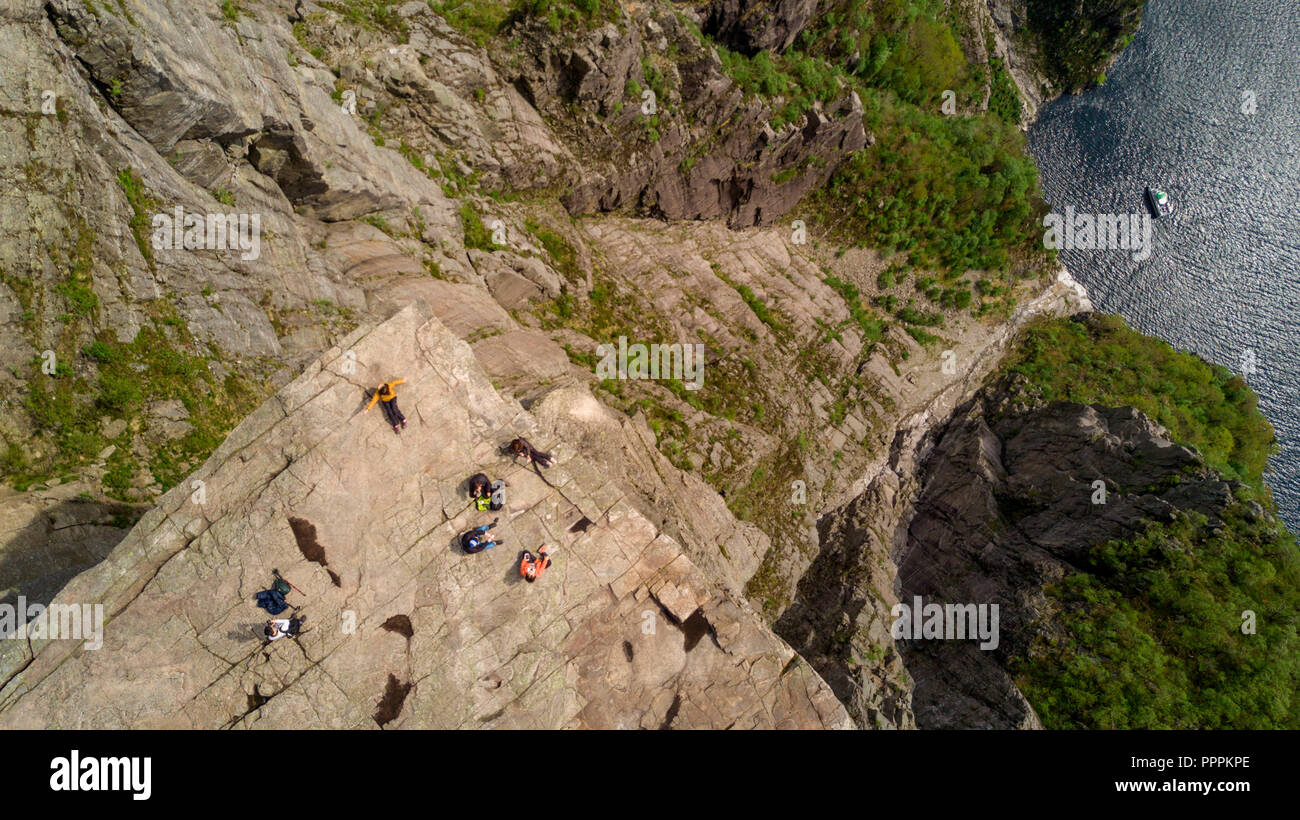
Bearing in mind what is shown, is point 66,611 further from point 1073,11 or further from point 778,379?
point 1073,11

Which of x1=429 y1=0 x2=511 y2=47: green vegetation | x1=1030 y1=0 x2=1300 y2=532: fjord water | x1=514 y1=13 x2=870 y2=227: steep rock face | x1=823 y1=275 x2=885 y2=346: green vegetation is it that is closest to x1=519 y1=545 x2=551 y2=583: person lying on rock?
x1=514 y1=13 x2=870 y2=227: steep rock face

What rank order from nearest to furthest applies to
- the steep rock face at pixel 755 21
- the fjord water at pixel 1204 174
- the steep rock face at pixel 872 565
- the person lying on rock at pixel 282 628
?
1. the person lying on rock at pixel 282 628
2. the steep rock face at pixel 872 565
3. the steep rock face at pixel 755 21
4. the fjord water at pixel 1204 174

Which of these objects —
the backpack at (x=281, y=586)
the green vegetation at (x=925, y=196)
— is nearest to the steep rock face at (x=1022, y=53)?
the green vegetation at (x=925, y=196)

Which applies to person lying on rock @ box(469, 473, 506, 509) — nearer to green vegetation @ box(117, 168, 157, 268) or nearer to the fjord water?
green vegetation @ box(117, 168, 157, 268)

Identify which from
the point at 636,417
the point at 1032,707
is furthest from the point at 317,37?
the point at 1032,707

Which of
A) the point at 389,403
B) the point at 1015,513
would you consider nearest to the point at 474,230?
the point at 389,403

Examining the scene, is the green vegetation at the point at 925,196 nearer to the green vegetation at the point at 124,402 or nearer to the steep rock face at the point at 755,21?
the steep rock face at the point at 755,21
